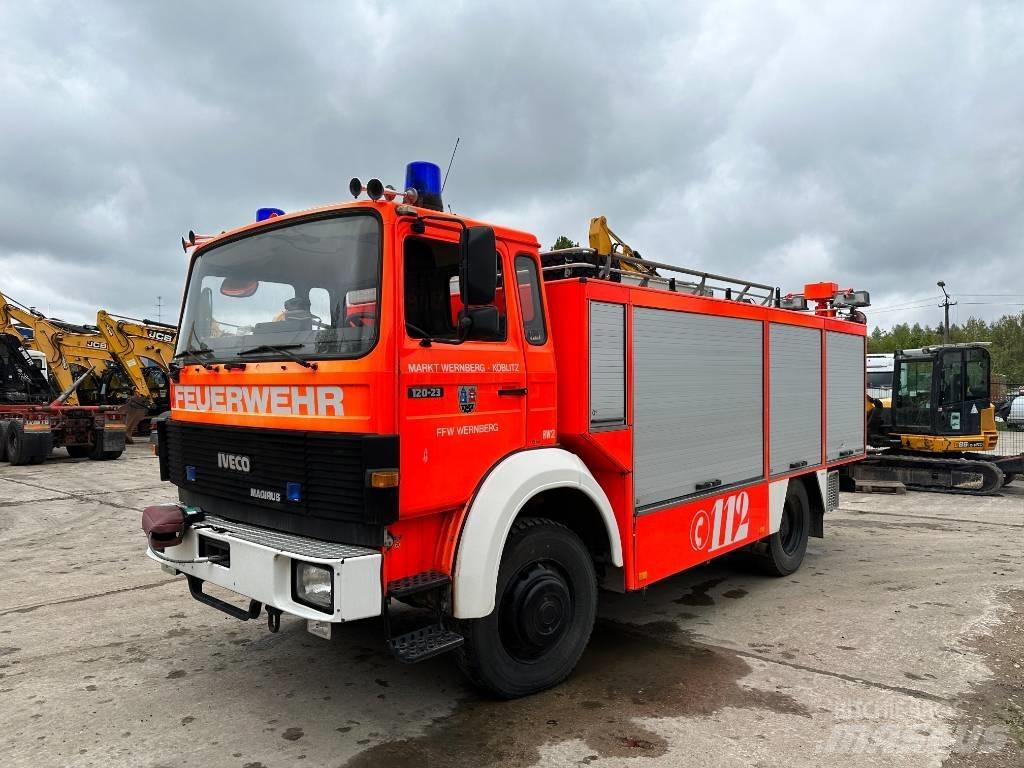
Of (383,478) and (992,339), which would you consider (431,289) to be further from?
(992,339)

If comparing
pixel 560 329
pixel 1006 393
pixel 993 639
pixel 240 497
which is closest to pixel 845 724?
pixel 993 639

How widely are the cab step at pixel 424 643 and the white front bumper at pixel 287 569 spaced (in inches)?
9.1

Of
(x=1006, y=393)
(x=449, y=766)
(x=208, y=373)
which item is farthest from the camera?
(x=1006, y=393)

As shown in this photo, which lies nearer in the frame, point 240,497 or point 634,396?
point 240,497

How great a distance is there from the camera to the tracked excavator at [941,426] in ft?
41.3

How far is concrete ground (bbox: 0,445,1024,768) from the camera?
3275 millimetres

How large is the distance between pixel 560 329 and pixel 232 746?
8.79 feet

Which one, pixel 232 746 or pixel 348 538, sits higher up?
pixel 348 538

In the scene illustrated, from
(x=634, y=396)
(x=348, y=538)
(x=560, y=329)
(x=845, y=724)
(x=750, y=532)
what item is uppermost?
(x=560, y=329)

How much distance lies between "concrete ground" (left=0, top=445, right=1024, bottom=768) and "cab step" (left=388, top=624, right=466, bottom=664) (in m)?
0.48

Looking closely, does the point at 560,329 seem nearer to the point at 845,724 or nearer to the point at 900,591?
the point at 845,724

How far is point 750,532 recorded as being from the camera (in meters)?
5.64

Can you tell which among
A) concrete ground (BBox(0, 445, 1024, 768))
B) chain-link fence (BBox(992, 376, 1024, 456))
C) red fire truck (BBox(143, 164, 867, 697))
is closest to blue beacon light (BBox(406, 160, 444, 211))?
red fire truck (BBox(143, 164, 867, 697))

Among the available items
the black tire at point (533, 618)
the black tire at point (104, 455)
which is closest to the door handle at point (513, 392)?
the black tire at point (533, 618)
